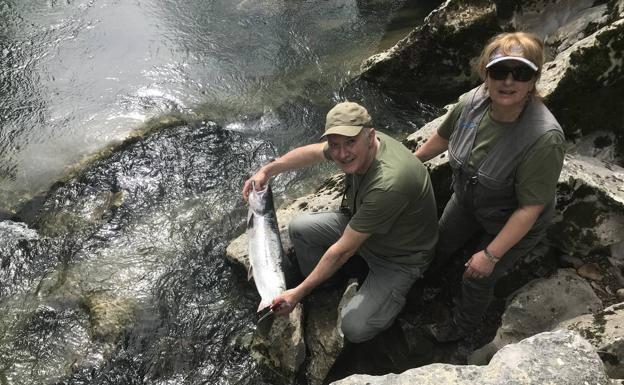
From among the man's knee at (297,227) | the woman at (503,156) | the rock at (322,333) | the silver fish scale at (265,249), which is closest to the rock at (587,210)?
the woman at (503,156)

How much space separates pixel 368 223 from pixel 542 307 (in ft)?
6.84

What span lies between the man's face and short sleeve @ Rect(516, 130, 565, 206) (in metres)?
1.35

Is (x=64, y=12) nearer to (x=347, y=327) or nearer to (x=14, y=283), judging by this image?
(x=14, y=283)

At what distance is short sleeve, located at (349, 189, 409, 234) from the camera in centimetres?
459

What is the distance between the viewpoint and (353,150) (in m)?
4.57

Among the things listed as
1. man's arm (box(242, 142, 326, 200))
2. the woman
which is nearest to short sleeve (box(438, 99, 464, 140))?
the woman

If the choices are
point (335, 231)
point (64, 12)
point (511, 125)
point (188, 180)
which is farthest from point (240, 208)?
point (64, 12)

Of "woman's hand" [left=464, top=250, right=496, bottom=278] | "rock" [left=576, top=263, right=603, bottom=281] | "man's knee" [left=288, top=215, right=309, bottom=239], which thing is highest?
"man's knee" [left=288, top=215, right=309, bottom=239]

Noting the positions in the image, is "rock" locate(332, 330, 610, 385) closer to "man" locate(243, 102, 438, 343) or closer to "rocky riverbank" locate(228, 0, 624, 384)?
"rocky riverbank" locate(228, 0, 624, 384)

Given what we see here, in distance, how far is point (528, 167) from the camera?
386 centimetres

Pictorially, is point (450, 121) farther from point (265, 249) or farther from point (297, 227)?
point (265, 249)

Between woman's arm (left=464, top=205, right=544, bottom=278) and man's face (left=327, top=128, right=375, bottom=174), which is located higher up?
man's face (left=327, top=128, right=375, bottom=174)

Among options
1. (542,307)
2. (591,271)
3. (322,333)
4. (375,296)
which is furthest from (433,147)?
(322,333)

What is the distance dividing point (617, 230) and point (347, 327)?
2944 millimetres
